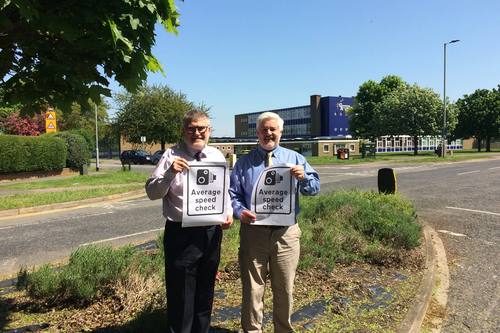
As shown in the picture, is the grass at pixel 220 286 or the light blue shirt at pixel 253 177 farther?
the grass at pixel 220 286

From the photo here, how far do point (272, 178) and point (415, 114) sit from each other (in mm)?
46551

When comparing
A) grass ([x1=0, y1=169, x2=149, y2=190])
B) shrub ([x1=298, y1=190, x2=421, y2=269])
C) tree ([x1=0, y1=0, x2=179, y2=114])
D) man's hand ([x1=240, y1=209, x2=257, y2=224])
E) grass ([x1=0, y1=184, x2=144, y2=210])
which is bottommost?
grass ([x1=0, y1=184, x2=144, y2=210])

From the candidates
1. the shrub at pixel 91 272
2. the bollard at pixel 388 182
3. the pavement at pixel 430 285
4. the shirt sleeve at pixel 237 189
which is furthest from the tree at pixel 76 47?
the bollard at pixel 388 182

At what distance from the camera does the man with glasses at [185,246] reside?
2637 millimetres

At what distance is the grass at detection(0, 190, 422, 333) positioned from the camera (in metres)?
3.25

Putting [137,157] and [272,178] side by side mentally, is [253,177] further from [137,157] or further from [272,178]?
[137,157]

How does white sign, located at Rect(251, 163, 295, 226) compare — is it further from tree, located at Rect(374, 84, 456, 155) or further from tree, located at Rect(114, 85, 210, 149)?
tree, located at Rect(374, 84, 456, 155)

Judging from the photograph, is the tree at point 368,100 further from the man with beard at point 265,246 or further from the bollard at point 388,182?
the man with beard at point 265,246

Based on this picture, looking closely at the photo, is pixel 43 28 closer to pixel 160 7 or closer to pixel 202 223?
pixel 160 7

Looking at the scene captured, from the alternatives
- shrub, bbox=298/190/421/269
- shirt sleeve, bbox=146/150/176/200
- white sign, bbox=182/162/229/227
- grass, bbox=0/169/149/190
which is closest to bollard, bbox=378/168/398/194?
shrub, bbox=298/190/421/269

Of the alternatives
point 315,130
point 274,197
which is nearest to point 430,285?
point 274,197

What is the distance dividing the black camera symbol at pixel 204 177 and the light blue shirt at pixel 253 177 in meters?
0.28

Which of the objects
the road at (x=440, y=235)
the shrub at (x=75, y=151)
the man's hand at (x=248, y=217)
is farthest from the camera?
the shrub at (x=75, y=151)

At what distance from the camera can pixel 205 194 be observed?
2.73 m
